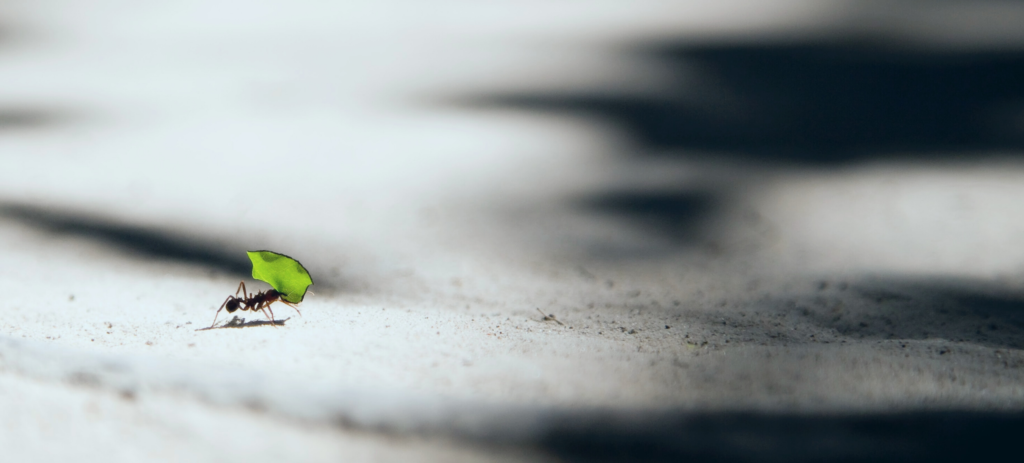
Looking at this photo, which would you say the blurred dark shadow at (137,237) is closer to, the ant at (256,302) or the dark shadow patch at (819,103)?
the ant at (256,302)

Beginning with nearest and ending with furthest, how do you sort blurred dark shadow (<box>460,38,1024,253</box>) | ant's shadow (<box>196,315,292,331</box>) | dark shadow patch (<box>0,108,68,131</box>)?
ant's shadow (<box>196,315,292,331</box>) → blurred dark shadow (<box>460,38,1024,253</box>) → dark shadow patch (<box>0,108,68,131</box>)

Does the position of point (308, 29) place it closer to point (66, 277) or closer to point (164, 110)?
point (164, 110)

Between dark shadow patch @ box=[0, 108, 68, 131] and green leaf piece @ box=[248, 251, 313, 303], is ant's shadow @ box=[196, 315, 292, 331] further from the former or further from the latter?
dark shadow patch @ box=[0, 108, 68, 131]

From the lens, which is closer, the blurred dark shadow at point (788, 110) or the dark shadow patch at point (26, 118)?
the blurred dark shadow at point (788, 110)

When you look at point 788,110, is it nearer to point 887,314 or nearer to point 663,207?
point 663,207

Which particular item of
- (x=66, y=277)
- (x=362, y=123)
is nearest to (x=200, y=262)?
(x=66, y=277)

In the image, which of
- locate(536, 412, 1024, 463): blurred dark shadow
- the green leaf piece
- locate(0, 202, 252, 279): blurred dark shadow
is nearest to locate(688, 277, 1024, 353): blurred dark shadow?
locate(536, 412, 1024, 463): blurred dark shadow

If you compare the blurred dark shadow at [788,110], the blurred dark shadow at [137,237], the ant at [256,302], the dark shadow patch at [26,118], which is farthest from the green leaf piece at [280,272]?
the dark shadow patch at [26,118]
